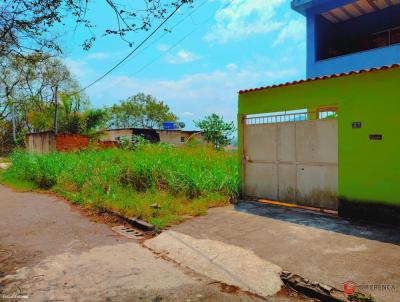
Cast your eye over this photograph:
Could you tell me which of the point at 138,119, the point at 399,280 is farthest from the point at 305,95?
the point at 138,119

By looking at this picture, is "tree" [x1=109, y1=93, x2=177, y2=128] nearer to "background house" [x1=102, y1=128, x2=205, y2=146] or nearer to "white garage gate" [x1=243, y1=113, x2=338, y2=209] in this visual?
"background house" [x1=102, y1=128, x2=205, y2=146]

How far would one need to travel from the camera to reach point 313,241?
538 cm

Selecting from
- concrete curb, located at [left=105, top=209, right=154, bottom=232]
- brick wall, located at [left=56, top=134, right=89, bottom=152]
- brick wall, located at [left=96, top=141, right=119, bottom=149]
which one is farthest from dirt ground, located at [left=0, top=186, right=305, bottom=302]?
brick wall, located at [left=96, top=141, right=119, bottom=149]

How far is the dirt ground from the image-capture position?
3.78 m

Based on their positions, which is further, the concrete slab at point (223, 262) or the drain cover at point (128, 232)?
the drain cover at point (128, 232)

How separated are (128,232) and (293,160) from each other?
402 centimetres

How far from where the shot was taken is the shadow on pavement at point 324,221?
5.58 meters

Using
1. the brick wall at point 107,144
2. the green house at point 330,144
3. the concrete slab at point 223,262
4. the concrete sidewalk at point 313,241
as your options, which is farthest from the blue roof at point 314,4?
the brick wall at point 107,144

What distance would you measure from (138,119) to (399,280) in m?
47.0

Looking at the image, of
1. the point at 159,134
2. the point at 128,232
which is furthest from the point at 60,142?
the point at 128,232

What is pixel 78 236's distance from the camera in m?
6.41

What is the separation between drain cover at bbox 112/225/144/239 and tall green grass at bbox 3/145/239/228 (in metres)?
0.36

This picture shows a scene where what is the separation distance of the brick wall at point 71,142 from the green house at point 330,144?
14209 millimetres

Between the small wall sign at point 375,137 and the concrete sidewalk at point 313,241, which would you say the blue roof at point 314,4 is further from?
the concrete sidewalk at point 313,241
